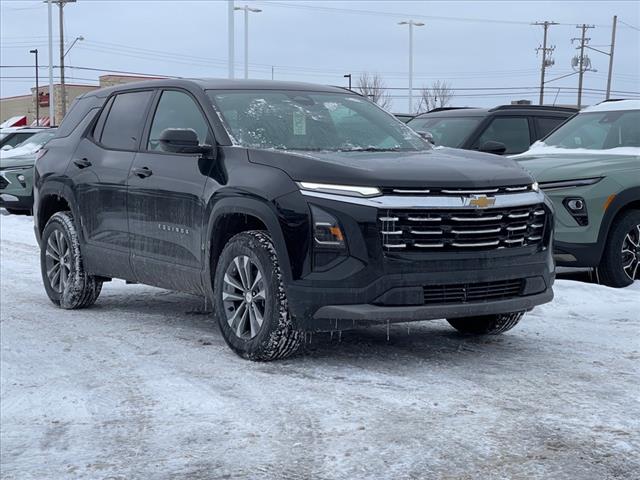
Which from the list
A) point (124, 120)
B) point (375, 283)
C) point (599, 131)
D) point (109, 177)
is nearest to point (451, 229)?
point (375, 283)

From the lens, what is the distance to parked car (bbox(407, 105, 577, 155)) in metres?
12.3

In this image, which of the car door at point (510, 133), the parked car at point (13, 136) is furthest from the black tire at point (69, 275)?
the parked car at point (13, 136)

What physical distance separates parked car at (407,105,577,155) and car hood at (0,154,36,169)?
884 centimetres

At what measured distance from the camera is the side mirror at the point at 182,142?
20.9 ft

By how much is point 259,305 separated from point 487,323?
1.76 m

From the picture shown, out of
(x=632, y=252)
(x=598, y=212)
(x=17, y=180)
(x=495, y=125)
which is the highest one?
(x=495, y=125)

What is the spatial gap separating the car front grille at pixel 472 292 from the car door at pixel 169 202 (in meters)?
1.71

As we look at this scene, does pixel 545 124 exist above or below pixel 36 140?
above

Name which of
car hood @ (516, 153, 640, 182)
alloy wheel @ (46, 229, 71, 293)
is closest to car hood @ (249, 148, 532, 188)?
alloy wheel @ (46, 229, 71, 293)

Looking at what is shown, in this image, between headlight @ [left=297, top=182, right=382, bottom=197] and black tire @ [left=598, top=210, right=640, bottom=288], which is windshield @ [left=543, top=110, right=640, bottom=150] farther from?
headlight @ [left=297, top=182, right=382, bottom=197]

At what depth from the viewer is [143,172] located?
7109 millimetres

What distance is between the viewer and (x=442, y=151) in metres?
6.80

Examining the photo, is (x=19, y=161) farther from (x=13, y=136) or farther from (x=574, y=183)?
(x=574, y=183)

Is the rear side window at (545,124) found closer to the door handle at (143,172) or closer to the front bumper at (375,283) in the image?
the door handle at (143,172)
